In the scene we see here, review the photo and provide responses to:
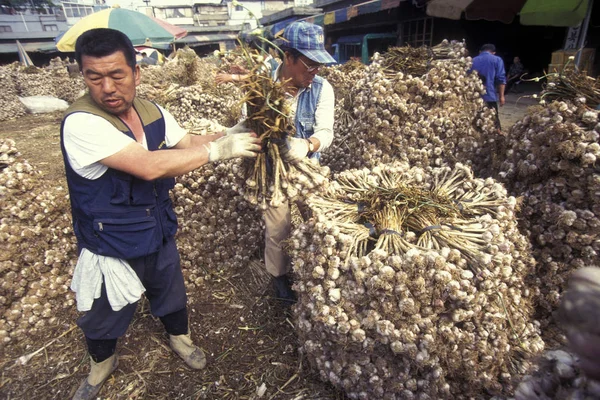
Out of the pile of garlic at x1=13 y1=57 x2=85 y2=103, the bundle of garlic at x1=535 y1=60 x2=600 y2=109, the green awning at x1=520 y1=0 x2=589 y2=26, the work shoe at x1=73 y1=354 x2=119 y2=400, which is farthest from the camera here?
the pile of garlic at x1=13 y1=57 x2=85 y2=103

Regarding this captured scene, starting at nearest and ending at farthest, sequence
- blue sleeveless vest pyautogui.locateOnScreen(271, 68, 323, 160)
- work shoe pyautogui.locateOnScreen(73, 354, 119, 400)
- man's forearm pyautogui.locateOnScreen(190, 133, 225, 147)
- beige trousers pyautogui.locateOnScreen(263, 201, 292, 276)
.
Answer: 1. work shoe pyautogui.locateOnScreen(73, 354, 119, 400)
2. man's forearm pyautogui.locateOnScreen(190, 133, 225, 147)
3. beige trousers pyautogui.locateOnScreen(263, 201, 292, 276)
4. blue sleeveless vest pyautogui.locateOnScreen(271, 68, 323, 160)

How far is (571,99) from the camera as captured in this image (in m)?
2.89

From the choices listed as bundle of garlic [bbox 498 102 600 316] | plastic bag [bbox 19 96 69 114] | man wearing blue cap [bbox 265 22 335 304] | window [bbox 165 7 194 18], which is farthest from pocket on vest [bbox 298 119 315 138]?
window [bbox 165 7 194 18]

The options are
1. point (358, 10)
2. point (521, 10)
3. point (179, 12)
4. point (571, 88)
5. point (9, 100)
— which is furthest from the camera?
point (179, 12)

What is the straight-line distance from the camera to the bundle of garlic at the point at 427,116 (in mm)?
3678

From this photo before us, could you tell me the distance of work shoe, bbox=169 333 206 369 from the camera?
2831mm

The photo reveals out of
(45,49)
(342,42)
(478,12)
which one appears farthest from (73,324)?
(45,49)

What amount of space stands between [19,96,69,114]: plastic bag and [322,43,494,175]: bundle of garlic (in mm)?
16114

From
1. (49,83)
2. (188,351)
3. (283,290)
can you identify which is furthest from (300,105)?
(49,83)

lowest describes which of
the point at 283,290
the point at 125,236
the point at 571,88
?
the point at 283,290

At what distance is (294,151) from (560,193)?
80.4 inches

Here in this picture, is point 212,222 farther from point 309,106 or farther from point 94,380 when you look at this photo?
point 94,380

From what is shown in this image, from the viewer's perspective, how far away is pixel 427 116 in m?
3.70

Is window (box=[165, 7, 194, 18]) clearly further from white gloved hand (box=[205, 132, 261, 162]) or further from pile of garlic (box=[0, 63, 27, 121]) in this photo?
white gloved hand (box=[205, 132, 261, 162])
